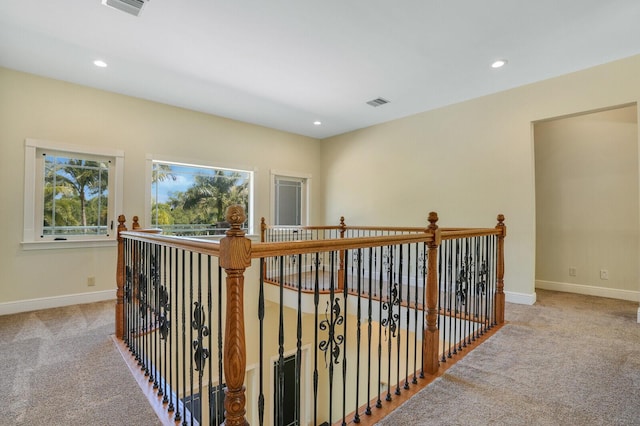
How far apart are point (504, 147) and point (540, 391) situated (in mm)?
3153

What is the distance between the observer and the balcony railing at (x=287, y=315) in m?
1.30

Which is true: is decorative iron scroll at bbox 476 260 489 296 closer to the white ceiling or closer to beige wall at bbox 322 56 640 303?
beige wall at bbox 322 56 640 303

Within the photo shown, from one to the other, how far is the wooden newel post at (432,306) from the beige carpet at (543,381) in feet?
0.42

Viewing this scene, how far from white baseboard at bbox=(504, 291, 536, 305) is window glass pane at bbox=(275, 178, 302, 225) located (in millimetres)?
3880

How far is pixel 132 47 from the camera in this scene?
10.3 ft

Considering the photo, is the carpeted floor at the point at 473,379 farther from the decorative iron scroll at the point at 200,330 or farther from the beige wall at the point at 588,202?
the beige wall at the point at 588,202

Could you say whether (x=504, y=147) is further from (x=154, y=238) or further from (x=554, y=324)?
(x=154, y=238)

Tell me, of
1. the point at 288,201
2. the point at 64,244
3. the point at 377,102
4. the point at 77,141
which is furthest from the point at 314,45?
the point at 64,244

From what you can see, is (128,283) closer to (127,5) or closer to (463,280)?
(127,5)

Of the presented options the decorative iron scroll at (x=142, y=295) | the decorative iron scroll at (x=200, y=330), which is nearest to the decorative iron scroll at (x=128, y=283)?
the decorative iron scroll at (x=142, y=295)

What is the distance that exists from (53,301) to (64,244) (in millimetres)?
696

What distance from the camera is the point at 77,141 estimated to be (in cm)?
398

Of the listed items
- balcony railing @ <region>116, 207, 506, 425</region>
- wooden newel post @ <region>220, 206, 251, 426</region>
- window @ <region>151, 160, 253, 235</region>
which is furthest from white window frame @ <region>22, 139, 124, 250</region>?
wooden newel post @ <region>220, 206, 251, 426</region>

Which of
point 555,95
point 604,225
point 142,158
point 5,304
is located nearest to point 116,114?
point 142,158
